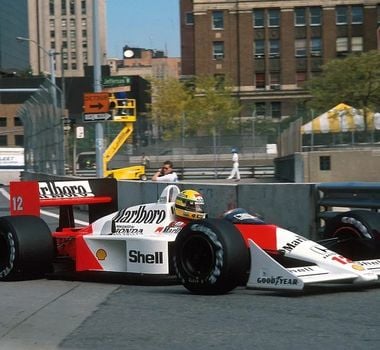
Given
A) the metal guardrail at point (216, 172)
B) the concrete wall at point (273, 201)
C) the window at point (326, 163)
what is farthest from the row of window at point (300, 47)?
the concrete wall at point (273, 201)

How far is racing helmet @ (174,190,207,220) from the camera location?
9500 millimetres

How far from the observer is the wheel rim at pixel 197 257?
8.45 meters

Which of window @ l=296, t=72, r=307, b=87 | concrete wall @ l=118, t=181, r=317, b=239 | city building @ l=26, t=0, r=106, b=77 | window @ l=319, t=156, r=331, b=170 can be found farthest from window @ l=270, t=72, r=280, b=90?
city building @ l=26, t=0, r=106, b=77

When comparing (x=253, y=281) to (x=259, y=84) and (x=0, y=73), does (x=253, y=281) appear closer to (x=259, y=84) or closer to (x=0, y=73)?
(x=259, y=84)

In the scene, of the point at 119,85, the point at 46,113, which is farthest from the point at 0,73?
the point at 119,85

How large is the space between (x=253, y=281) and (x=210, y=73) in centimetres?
8318

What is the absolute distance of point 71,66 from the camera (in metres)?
194

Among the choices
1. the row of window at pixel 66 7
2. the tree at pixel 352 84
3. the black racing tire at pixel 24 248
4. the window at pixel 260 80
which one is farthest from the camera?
the row of window at pixel 66 7

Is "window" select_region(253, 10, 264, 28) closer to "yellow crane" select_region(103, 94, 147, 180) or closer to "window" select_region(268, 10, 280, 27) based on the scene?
"window" select_region(268, 10, 280, 27)

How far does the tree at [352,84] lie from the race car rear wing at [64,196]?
4446 centimetres

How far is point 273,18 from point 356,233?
81.8m

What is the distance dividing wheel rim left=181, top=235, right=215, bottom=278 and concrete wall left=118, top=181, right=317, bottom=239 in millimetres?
3919

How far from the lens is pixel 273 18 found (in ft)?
293

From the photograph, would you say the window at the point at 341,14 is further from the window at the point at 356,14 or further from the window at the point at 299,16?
the window at the point at 299,16
